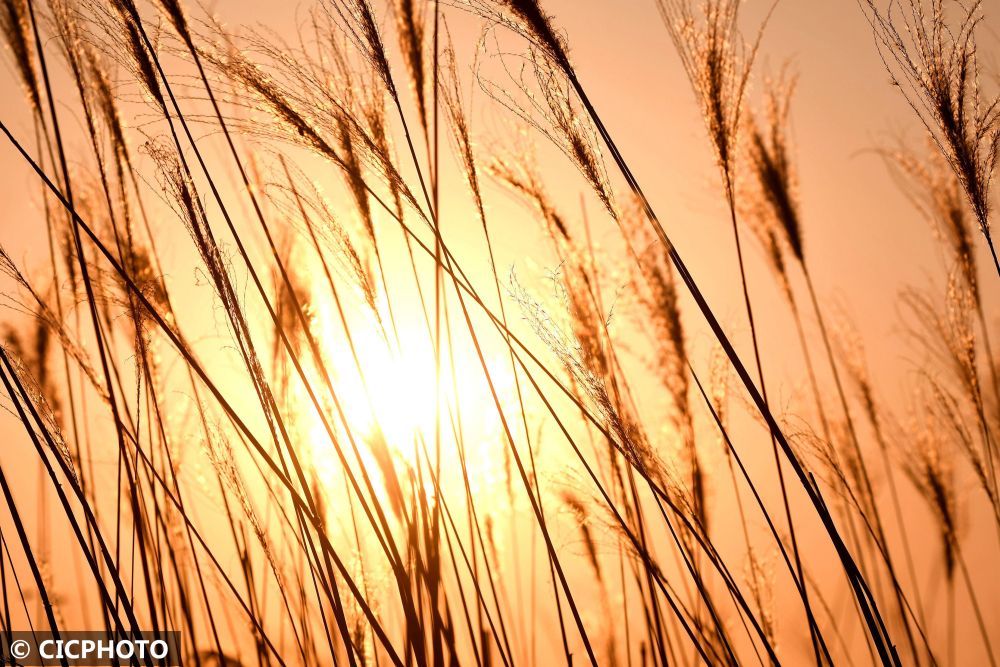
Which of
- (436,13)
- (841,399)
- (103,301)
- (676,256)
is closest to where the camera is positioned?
(676,256)

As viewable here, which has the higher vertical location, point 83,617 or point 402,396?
point 402,396

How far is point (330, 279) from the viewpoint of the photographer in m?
1.23

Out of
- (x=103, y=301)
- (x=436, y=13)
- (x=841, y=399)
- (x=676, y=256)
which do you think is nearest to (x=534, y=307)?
(x=676, y=256)

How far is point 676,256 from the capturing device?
3.17 ft

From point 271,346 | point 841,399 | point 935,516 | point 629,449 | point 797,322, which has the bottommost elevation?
point 935,516

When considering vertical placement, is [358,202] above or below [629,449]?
above

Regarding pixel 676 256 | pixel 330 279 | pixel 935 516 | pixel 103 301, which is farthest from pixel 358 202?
pixel 935 516

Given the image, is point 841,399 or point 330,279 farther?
point 841,399

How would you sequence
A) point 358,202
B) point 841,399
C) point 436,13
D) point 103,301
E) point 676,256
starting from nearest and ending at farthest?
point 676,256 → point 436,13 → point 358,202 → point 103,301 → point 841,399

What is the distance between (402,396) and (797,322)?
1391 mm

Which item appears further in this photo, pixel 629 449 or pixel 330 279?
pixel 330 279

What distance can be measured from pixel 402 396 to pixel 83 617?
158 cm

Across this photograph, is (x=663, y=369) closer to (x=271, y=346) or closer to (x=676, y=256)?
(x=676, y=256)

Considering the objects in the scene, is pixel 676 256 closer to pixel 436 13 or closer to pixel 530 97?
pixel 530 97
